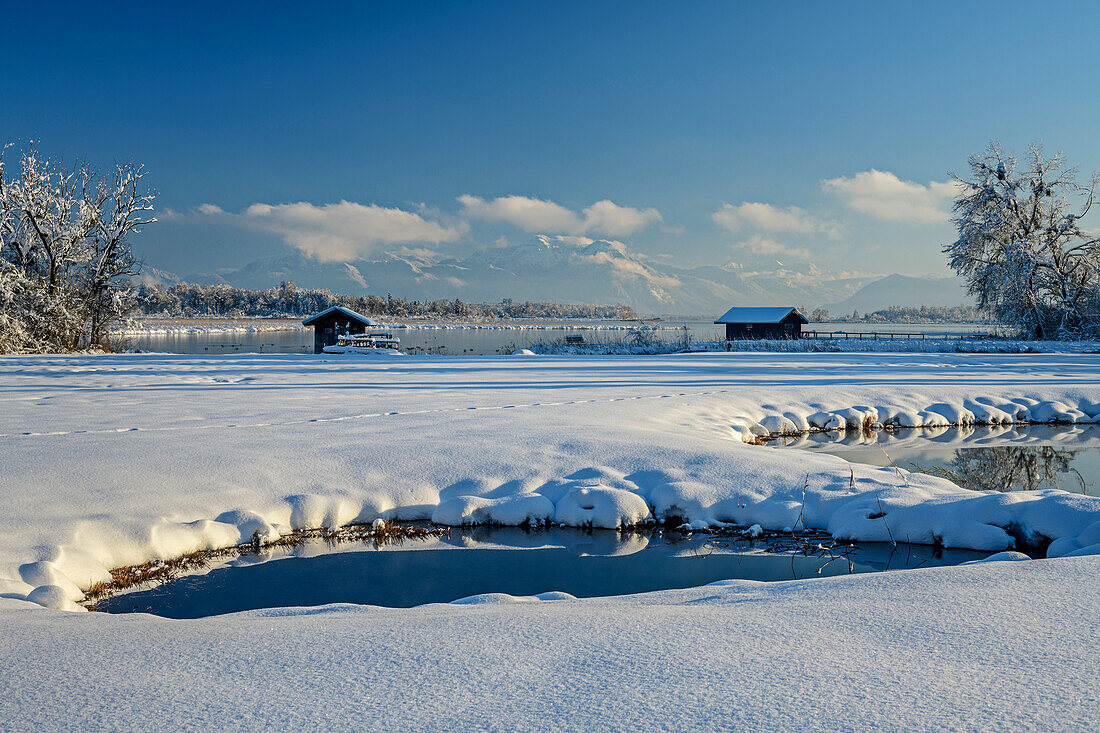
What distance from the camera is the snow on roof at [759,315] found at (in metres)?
55.4

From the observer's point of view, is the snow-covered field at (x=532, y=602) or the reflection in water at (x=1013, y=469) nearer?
the snow-covered field at (x=532, y=602)

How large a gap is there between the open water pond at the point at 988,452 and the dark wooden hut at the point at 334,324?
103 feet

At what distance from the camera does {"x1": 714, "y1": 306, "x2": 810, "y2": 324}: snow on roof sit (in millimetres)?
55438

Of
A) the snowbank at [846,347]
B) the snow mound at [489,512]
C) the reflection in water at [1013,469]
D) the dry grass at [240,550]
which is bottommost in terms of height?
the reflection in water at [1013,469]

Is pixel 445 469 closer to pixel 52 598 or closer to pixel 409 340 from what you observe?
pixel 52 598

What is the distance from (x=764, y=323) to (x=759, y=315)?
1.25 metres

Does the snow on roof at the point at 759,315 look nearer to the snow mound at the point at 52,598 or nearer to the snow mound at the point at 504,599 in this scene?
the snow mound at the point at 504,599

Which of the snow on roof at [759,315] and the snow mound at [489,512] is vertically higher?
the snow on roof at [759,315]

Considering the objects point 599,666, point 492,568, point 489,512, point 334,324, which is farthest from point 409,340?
point 599,666

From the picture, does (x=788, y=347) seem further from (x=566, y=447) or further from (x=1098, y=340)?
(x=566, y=447)

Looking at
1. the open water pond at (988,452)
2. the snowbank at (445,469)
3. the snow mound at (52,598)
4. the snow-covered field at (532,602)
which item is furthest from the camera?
the open water pond at (988,452)

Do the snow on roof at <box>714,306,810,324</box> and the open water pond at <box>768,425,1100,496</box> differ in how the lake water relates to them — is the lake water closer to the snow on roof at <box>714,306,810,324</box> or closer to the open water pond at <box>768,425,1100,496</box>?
→ the snow on roof at <box>714,306,810,324</box>

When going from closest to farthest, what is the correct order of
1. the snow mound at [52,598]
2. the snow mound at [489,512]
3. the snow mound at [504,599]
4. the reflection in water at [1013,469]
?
1. the snow mound at [504,599]
2. the snow mound at [52,598]
3. the snow mound at [489,512]
4. the reflection in water at [1013,469]

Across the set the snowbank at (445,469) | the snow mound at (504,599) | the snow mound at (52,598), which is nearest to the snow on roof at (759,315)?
the snowbank at (445,469)
